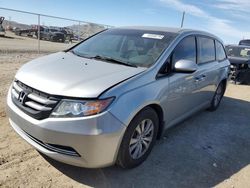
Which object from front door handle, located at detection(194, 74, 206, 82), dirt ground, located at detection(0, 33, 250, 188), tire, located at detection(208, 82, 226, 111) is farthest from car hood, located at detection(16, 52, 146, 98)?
tire, located at detection(208, 82, 226, 111)

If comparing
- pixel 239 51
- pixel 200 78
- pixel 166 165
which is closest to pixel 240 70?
pixel 239 51

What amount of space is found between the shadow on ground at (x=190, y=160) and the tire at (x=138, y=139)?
156 mm

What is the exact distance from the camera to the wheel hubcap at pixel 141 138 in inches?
138

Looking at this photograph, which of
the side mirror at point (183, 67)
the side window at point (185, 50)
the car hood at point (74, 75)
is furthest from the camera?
the side window at point (185, 50)

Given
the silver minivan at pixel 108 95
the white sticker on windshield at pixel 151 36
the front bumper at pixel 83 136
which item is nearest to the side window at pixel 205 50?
the silver minivan at pixel 108 95

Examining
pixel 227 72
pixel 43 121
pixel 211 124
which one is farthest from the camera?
pixel 227 72

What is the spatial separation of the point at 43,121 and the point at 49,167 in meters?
0.79

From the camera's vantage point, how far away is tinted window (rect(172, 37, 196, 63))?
4.20 m

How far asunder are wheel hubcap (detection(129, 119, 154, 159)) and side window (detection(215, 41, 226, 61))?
3018 millimetres

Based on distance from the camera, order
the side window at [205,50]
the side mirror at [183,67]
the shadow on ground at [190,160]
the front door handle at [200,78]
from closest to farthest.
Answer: the shadow on ground at [190,160] → the side mirror at [183,67] → the front door handle at [200,78] → the side window at [205,50]

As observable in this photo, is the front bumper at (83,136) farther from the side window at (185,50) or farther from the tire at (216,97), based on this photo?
the tire at (216,97)

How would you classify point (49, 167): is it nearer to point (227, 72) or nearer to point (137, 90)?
point (137, 90)

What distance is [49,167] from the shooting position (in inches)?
137

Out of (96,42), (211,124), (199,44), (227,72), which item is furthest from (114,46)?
(227,72)
